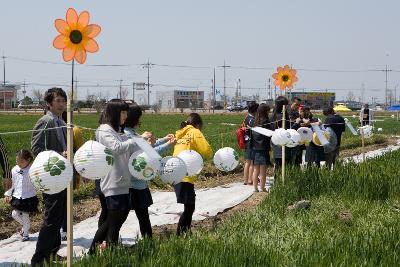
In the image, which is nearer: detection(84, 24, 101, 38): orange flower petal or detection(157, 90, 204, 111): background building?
detection(84, 24, 101, 38): orange flower petal

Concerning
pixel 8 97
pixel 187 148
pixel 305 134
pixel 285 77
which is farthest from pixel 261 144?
pixel 8 97

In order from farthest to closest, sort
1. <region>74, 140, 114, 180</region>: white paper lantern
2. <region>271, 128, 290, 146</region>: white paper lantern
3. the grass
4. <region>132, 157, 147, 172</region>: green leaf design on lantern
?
<region>271, 128, 290, 146</region>: white paper lantern, <region>132, 157, 147, 172</region>: green leaf design on lantern, <region>74, 140, 114, 180</region>: white paper lantern, the grass

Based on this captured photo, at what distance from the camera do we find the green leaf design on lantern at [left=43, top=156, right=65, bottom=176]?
387 cm

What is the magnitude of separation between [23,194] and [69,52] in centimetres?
198

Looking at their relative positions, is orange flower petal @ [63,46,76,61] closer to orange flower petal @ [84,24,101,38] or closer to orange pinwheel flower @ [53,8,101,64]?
orange pinwheel flower @ [53,8,101,64]

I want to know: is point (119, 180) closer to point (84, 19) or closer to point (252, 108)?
point (84, 19)

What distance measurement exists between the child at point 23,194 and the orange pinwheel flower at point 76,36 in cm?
166

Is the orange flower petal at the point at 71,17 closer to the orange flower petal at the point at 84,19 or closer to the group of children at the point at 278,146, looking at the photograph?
the orange flower petal at the point at 84,19

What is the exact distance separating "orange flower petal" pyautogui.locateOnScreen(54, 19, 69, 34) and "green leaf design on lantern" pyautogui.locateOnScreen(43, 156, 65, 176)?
4.16 feet

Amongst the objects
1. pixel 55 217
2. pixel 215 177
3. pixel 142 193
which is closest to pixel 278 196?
pixel 142 193

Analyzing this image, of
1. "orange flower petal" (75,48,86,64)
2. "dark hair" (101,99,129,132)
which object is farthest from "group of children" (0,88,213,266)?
"orange flower petal" (75,48,86,64)

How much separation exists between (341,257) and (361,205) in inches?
109

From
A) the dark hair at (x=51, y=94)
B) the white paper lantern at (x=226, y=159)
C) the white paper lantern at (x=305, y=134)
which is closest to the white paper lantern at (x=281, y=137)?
the white paper lantern at (x=305, y=134)

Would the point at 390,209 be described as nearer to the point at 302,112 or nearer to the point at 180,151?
the point at 180,151
